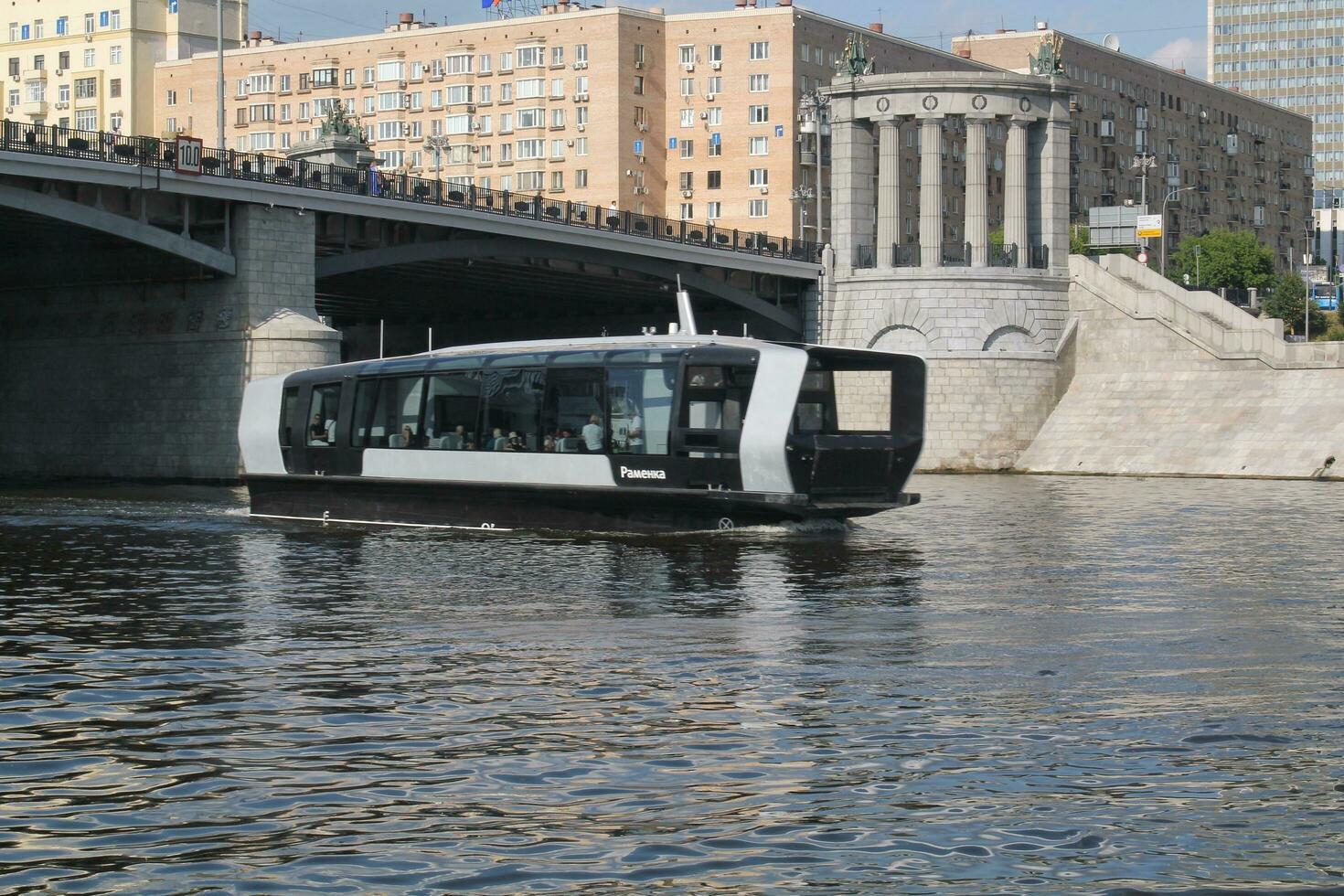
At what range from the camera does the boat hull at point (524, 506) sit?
32.9 meters

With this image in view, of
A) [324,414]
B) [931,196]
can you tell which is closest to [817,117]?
[931,196]

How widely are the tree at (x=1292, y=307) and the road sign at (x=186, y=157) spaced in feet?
298

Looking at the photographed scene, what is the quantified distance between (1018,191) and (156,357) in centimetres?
3547

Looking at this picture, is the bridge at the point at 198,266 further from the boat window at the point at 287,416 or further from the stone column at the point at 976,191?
the boat window at the point at 287,416

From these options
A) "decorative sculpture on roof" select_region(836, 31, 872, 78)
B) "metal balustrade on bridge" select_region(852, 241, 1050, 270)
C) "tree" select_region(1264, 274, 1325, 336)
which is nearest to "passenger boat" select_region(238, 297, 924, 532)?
"metal balustrade on bridge" select_region(852, 241, 1050, 270)

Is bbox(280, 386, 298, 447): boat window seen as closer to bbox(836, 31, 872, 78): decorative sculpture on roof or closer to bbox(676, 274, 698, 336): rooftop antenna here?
bbox(676, 274, 698, 336): rooftop antenna

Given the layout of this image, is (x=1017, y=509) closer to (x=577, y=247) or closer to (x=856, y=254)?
(x=577, y=247)

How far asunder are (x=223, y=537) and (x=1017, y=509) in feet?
64.3

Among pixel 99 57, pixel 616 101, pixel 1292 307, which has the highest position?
pixel 99 57

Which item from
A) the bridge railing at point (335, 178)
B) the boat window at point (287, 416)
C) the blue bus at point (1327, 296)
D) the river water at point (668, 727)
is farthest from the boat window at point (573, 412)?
the blue bus at point (1327, 296)

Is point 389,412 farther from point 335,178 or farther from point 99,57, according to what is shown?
point 99,57

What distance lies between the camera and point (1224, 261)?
425 ft

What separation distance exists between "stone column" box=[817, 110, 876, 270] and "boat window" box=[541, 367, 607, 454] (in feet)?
151

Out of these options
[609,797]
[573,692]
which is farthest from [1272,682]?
[609,797]
